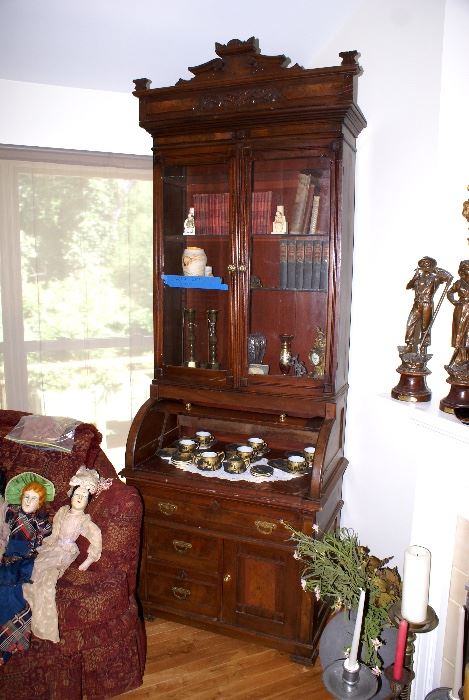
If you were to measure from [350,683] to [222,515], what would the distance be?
869 millimetres

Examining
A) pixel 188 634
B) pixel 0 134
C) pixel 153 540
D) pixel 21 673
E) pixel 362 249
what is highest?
pixel 0 134

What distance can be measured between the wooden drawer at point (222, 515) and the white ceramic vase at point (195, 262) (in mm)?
1004

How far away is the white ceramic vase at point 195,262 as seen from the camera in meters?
2.47

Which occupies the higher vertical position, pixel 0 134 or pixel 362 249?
pixel 0 134

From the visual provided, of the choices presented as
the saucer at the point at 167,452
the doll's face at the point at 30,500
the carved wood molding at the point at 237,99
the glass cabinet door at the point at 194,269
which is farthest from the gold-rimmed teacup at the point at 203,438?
the carved wood molding at the point at 237,99

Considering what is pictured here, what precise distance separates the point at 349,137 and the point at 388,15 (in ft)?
1.73

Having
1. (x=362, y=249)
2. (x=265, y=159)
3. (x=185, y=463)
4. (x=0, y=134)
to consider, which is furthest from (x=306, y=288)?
(x=0, y=134)

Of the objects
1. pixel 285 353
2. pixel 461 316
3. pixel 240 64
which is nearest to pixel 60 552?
pixel 285 353

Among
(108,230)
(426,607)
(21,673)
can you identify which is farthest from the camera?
(108,230)

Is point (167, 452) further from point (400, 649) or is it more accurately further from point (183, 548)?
point (400, 649)

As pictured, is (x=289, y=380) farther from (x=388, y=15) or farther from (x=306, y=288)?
(x=388, y=15)

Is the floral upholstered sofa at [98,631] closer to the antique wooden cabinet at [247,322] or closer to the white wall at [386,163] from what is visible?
the antique wooden cabinet at [247,322]

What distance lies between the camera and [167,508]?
2367 mm

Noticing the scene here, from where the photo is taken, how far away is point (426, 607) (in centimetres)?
159
